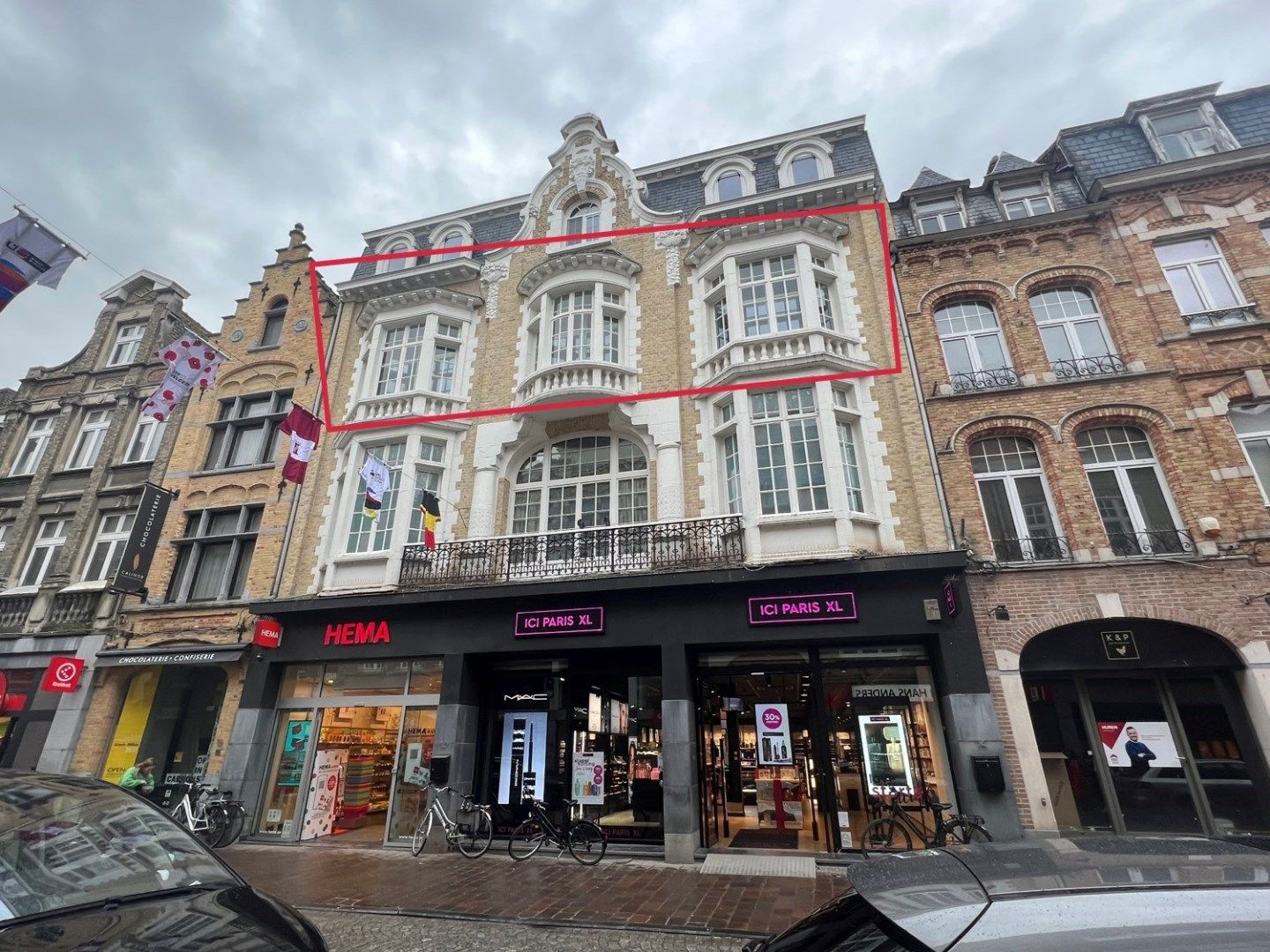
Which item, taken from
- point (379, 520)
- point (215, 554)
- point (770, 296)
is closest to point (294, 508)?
point (215, 554)

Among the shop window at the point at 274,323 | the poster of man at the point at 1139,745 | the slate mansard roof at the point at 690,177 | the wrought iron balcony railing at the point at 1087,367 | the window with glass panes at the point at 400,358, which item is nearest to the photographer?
the poster of man at the point at 1139,745

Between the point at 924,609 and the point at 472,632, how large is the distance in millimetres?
7947

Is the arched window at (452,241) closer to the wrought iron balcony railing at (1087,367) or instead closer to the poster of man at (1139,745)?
the wrought iron balcony railing at (1087,367)

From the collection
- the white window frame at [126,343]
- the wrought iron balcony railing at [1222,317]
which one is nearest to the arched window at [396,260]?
the white window frame at [126,343]

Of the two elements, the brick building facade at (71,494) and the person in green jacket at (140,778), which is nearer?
the person in green jacket at (140,778)

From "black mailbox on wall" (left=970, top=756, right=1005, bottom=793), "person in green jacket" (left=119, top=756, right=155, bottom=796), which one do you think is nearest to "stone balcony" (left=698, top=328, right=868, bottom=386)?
"black mailbox on wall" (left=970, top=756, right=1005, bottom=793)

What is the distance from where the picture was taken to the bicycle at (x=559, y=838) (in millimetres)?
9469

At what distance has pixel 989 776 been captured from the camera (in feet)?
28.7

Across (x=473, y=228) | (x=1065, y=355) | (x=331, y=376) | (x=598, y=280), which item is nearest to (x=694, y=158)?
(x=598, y=280)

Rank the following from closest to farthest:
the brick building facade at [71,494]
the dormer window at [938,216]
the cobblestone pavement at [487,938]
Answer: the cobblestone pavement at [487,938]
the dormer window at [938,216]
the brick building facade at [71,494]

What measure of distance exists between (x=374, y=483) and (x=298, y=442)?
244 centimetres

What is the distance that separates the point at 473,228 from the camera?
56.6ft

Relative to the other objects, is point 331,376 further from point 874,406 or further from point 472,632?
point 874,406

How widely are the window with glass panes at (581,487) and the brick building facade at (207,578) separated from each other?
17.4ft
